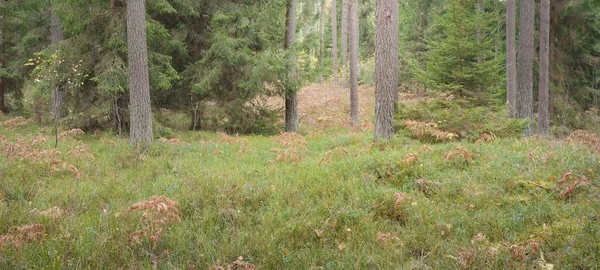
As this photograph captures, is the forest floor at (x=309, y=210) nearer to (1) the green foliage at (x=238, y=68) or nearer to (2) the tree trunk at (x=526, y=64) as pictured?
(2) the tree trunk at (x=526, y=64)

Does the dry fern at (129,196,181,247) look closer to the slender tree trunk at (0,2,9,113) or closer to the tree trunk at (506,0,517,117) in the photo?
the tree trunk at (506,0,517,117)

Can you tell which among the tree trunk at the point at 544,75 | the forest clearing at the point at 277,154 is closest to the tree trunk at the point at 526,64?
the forest clearing at the point at 277,154

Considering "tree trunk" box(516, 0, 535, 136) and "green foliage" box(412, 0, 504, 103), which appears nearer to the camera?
"green foliage" box(412, 0, 504, 103)

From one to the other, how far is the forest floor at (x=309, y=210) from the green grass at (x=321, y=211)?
0.07 ft

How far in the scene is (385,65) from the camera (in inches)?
424

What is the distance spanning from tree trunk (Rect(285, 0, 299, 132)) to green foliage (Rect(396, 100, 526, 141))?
5.17 m

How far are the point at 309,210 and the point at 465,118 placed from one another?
22.9ft

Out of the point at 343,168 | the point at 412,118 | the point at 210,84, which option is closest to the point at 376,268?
the point at 343,168

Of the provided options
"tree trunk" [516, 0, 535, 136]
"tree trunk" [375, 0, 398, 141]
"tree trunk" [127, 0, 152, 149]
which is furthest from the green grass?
"tree trunk" [516, 0, 535, 136]

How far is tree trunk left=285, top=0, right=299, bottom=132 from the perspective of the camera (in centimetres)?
1586

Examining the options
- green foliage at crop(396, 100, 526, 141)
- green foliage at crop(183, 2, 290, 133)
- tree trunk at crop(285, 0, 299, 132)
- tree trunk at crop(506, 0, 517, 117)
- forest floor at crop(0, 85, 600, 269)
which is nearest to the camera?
forest floor at crop(0, 85, 600, 269)

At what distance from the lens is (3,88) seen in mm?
20438

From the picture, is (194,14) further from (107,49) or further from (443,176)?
(443,176)

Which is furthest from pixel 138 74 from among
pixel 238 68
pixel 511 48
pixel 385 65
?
Answer: pixel 511 48
